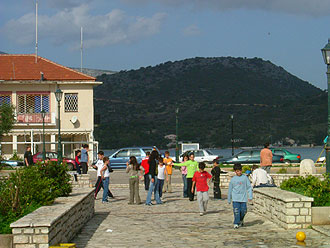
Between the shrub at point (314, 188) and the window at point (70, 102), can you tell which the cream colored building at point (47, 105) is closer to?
the window at point (70, 102)

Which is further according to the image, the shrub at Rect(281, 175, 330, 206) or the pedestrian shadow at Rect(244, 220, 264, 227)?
the pedestrian shadow at Rect(244, 220, 264, 227)

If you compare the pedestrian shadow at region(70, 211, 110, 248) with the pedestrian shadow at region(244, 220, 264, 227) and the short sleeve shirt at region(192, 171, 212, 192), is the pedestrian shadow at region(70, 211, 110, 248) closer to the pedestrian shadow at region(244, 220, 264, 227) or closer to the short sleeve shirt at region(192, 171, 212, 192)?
the short sleeve shirt at region(192, 171, 212, 192)

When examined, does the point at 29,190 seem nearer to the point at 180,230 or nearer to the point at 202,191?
the point at 180,230

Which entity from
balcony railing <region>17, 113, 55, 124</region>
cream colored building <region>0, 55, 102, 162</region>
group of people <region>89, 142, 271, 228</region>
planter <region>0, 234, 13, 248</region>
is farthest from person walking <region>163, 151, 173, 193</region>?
balcony railing <region>17, 113, 55, 124</region>

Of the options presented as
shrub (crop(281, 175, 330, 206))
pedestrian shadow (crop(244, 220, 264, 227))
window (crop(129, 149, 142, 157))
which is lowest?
pedestrian shadow (crop(244, 220, 264, 227))

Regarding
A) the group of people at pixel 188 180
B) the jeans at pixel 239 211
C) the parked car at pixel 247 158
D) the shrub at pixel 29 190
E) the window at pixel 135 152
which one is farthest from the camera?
the parked car at pixel 247 158

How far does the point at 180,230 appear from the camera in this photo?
45.9 ft

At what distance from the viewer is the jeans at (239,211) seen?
1410cm

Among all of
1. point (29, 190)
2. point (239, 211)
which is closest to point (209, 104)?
point (239, 211)

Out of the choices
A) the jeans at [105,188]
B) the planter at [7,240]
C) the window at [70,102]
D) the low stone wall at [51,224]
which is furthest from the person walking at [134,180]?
the window at [70,102]

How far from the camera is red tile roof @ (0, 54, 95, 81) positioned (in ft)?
182

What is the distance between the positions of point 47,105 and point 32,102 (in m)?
1.25

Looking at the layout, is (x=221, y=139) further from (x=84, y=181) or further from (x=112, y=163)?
(x=84, y=181)

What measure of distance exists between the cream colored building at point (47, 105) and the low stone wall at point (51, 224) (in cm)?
4095
